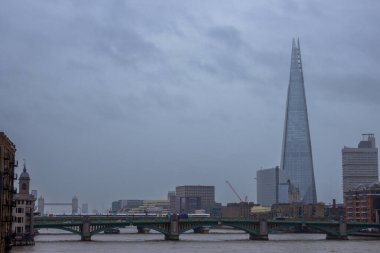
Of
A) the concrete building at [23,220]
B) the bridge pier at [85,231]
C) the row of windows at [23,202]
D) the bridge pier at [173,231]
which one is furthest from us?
the bridge pier at [173,231]

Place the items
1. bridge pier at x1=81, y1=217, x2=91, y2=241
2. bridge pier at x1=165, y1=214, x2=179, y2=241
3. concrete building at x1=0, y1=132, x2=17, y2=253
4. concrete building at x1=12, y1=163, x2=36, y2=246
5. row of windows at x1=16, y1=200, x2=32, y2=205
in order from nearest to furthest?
concrete building at x1=0, y1=132, x2=17, y2=253 < concrete building at x1=12, y1=163, x2=36, y2=246 < row of windows at x1=16, y1=200, x2=32, y2=205 < bridge pier at x1=81, y1=217, x2=91, y2=241 < bridge pier at x1=165, y1=214, x2=179, y2=241

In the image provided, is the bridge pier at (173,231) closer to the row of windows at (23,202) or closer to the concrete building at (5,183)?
the row of windows at (23,202)

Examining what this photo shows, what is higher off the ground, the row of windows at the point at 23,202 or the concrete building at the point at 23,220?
the row of windows at the point at 23,202

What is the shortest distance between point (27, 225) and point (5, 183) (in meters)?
81.6

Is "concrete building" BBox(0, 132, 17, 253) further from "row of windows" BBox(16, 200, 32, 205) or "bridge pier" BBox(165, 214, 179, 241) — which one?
"bridge pier" BBox(165, 214, 179, 241)

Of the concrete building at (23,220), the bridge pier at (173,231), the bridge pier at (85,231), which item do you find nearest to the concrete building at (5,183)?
the concrete building at (23,220)

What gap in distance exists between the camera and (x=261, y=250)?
149 metres

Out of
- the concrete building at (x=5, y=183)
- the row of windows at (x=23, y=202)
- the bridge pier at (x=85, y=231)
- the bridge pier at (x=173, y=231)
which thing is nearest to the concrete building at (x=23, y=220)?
the row of windows at (x=23, y=202)

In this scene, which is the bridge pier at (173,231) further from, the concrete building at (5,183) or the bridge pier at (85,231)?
the concrete building at (5,183)

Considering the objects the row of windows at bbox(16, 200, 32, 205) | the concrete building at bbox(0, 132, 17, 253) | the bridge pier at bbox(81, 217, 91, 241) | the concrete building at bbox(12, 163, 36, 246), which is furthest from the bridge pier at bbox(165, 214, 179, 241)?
the concrete building at bbox(0, 132, 17, 253)

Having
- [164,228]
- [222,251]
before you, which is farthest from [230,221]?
[222,251]

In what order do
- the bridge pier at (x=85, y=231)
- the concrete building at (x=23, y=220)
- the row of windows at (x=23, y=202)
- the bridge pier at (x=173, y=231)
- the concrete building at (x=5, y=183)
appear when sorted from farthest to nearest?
the bridge pier at (x=173, y=231) < the bridge pier at (x=85, y=231) < the row of windows at (x=23, y=202) < the concrete building at (x=23, y=220) < the concrete building at (x=5, y=183)

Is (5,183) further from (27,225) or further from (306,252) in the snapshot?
(27,225)

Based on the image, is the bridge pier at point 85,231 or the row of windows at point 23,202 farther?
the bridge pier at point 85,231
